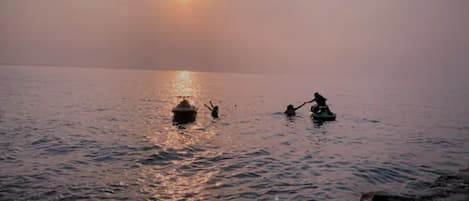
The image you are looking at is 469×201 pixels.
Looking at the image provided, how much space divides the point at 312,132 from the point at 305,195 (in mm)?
18848

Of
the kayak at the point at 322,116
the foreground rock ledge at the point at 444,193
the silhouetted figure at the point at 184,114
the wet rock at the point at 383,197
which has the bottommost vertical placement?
the foreground rock ledge at the point at 444,193

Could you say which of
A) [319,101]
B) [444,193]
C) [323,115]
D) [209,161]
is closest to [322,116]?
[323,115]

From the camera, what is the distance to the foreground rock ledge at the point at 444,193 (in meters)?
12.0

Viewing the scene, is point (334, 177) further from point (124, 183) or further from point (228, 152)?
point (124, 183)

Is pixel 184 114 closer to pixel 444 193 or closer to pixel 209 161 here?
pixel 209 161

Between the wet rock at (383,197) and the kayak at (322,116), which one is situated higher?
the kayak at (322,116)

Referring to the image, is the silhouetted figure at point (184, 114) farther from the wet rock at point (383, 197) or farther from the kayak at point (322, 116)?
the wet rock at point (383, 197)

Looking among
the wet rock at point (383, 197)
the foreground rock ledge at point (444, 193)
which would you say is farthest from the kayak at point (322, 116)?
the wet rock at point (383, 197)

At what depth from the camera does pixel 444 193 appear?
43.0 feet

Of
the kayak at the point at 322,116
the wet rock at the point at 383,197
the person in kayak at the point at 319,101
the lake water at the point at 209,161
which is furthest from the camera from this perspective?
the person in kayak at the point at 319,101

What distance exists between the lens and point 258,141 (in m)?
26.9

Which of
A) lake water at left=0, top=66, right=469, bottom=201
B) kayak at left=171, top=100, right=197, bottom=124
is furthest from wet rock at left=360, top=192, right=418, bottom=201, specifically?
kayak at left=171, top=100, right=197, bottom=124

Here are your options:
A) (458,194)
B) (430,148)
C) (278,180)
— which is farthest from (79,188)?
(430,148)

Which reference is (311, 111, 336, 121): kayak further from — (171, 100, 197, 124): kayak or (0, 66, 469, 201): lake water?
(171, 100, 197, 124): kayak
